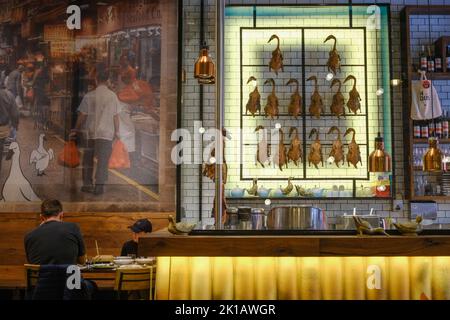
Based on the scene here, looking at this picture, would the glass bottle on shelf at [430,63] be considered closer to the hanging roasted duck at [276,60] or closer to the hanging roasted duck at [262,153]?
the hanging roasted duck at [276,60]

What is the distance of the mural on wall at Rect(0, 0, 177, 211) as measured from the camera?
24.5ft

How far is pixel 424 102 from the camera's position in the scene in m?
7.04

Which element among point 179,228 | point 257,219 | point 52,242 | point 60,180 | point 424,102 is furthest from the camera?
point 60,180

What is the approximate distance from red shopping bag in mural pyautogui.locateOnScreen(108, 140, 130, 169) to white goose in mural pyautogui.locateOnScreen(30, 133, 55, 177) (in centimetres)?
82

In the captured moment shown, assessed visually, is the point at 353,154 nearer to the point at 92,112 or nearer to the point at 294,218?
the point at 294,218

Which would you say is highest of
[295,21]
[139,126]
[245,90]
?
[295,21]

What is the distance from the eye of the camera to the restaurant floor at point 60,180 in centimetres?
744

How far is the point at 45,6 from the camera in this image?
7695mm

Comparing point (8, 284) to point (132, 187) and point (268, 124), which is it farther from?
point (268, 124)

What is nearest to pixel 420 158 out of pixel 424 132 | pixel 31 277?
pixel 424 132

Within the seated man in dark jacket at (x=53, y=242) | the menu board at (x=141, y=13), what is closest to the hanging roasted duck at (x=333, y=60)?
the menu board at (x=141, y=13)

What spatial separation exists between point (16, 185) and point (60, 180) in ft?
2.03
